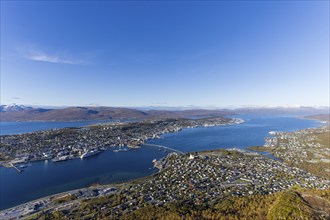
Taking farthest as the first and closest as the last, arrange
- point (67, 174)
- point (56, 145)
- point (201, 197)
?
point (56, 145), point (67, 174), point (201, 197)

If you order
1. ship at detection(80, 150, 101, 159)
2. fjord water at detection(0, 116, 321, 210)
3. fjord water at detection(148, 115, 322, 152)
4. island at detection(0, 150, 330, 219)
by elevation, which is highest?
Result: island at detection(0, 150, 330, 219)

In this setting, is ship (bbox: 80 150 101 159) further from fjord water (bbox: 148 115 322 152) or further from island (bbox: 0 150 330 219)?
island (bbox: 0 150 330 219)

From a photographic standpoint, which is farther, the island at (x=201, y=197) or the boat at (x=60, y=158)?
the boat at (x=60, y=158)

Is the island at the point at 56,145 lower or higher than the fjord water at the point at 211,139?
higher

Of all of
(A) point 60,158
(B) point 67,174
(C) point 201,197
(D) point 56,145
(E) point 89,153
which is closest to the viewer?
(C) point 201,197

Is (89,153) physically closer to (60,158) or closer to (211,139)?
(60,158)

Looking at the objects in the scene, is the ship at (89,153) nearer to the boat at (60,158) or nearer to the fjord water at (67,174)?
the fjord water at (67,174)

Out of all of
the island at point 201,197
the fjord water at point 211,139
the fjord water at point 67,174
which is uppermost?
the island at point 201,197

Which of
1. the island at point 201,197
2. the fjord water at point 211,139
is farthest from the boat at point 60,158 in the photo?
the fjord water at point 211,139

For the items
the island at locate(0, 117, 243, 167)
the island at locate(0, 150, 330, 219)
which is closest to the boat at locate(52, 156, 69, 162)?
the island at locate(0, 117, 243, 167)

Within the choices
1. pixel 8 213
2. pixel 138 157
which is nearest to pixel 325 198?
pixel 8 213

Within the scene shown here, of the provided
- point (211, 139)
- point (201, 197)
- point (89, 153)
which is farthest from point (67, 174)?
point (211, 139)
